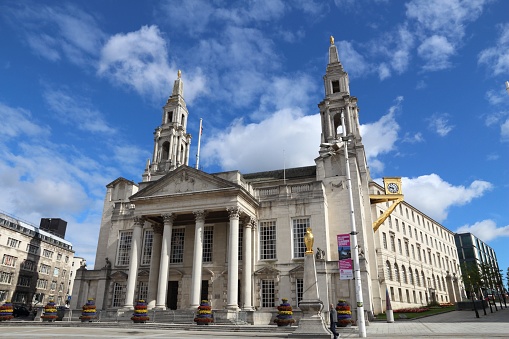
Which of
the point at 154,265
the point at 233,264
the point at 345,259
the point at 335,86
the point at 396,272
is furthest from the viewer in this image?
the point at 396,272

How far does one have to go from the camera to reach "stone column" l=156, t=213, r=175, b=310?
99.5ft

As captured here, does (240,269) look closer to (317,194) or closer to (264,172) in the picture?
(317,194)

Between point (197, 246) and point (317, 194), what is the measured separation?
38.8 feet

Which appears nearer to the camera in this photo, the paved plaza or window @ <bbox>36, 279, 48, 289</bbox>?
the paved plaza

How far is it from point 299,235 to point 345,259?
1503cm

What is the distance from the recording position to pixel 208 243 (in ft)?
118

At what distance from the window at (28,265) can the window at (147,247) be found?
30351mm

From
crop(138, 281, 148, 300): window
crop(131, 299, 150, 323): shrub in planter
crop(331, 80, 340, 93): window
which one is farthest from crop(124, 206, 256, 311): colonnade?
crop(331, 80, 340, 93): window

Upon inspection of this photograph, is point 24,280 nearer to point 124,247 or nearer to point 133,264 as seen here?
point 124,247

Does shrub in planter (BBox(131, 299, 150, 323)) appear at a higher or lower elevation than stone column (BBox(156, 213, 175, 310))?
lower

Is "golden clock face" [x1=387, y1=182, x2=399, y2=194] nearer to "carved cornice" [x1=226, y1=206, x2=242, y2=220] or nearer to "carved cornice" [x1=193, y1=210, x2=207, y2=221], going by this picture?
"carved cornice" [x1=226, y1=206, x2=242, y2=220]

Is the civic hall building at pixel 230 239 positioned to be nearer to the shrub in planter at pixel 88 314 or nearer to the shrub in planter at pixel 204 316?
the shrub in planter at pixel 204 316

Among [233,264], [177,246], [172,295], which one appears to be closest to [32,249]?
[177,246]

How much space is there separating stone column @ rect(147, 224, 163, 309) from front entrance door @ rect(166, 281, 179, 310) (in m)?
2.08
